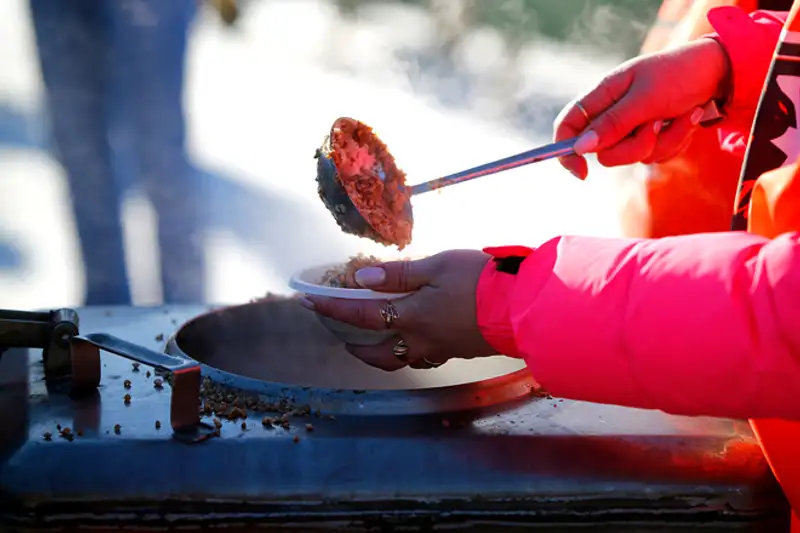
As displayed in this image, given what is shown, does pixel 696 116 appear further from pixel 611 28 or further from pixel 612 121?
pixel 611 28

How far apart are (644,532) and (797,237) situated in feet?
1.33

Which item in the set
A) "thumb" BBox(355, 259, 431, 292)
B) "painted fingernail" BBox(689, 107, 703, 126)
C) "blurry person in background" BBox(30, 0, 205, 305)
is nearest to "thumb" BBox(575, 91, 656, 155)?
"painted fingernail" BBox(689, 107, 703, 126)

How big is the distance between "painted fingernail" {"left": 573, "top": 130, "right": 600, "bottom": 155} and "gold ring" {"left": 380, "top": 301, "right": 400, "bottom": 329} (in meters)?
0.50

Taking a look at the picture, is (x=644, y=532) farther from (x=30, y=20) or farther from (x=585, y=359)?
(x=30, y=20)

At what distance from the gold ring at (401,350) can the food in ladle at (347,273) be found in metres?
0.10

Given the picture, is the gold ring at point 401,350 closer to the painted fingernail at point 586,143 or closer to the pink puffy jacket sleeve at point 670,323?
the pink puffy jacket sleeve at point 670,323

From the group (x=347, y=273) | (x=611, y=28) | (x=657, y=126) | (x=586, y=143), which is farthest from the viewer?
(x=611, y=28)

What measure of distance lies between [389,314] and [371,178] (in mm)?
375

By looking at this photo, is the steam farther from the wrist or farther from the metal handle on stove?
the metal handle on stove

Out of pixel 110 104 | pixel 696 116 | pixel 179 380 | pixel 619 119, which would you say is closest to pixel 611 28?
pixel 696 116

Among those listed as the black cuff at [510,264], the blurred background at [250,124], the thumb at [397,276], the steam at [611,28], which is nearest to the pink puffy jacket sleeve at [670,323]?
the black cuff at [510,264]

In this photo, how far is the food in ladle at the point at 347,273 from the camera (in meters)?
1.11

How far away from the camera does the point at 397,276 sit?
1007mm

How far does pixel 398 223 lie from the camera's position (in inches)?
51.3
